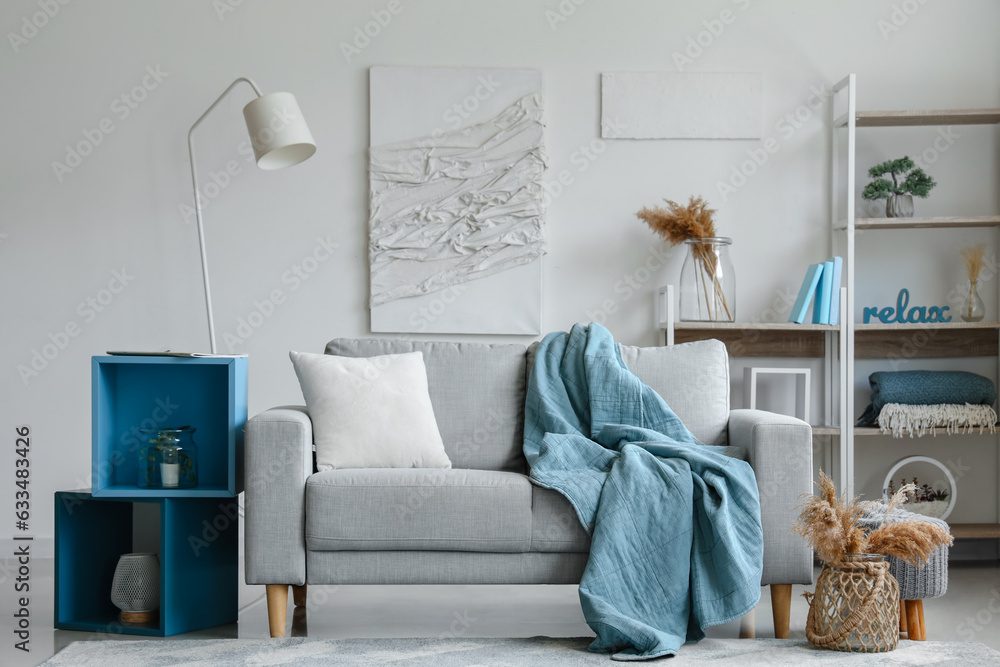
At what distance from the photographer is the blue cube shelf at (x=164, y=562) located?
97.0 inches

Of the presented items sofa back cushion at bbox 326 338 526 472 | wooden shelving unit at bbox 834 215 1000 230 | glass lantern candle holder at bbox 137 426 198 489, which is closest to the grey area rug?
glass lantern candle holder at bbox 137 426 198 489

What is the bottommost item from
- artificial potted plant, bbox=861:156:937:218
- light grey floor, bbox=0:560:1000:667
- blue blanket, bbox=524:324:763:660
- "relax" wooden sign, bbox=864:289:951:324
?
light grey floor, bbox=0:560:1000:667

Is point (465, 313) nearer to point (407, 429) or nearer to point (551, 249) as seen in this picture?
point (551, 249)

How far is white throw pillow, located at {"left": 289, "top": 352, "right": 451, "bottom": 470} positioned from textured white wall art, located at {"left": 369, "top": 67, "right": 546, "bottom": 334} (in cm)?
99

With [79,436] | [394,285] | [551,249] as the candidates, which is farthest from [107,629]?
[551,249]

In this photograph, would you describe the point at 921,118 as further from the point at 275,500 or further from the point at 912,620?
the point at 275,500

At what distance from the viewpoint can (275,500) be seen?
7.68ft

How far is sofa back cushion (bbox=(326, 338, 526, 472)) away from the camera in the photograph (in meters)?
2.83

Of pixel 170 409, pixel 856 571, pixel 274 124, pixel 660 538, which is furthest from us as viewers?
pixel 274 124

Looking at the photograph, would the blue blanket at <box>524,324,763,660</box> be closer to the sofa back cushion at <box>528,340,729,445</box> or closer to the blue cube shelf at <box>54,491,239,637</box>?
the sofa back cushion at <box>528,340,729,445</box>

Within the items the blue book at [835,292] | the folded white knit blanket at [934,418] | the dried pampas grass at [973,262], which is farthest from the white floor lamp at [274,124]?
the dried pampas grass at [973,262]

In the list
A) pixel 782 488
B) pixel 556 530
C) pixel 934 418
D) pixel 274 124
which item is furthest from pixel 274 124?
pixel 934 418

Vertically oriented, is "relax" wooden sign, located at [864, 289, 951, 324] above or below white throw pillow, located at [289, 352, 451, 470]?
above

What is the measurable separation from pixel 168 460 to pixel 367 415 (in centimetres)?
58
